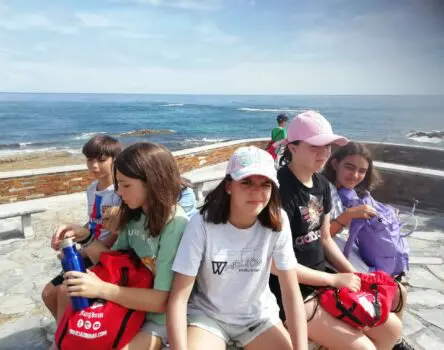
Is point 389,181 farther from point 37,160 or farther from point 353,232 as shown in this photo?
point 37,160

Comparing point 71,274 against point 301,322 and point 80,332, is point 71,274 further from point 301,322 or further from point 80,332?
point 301,322

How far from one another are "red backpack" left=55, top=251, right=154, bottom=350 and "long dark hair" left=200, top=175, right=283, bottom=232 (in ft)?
1.24

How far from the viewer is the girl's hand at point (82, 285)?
1.50 metres

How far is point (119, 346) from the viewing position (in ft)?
5.13

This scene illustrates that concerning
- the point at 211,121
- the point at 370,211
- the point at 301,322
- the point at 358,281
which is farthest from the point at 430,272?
the point at 211,121

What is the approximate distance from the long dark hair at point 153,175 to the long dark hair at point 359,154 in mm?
1356

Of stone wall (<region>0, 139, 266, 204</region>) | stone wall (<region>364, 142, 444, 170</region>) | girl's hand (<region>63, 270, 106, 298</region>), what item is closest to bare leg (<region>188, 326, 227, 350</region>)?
girl's hand (<region>63, 270, 106, 298</region>)

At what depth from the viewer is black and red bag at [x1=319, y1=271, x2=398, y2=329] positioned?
1840mm

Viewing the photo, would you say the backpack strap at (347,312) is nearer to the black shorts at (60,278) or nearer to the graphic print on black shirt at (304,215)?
the graphic print on black shirt at (304,215)

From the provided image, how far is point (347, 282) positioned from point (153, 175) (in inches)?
43.8

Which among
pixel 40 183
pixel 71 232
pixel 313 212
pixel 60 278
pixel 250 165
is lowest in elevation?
pixel 40 183

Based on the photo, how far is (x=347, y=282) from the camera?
1944mm

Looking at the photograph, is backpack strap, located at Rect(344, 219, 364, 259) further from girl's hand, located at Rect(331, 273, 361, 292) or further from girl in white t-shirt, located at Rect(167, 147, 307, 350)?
girl in white t-shirt, located at Rect(167, 147, 307, 350)

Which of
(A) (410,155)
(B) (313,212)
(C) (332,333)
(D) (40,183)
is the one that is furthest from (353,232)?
(A) (410,155)
